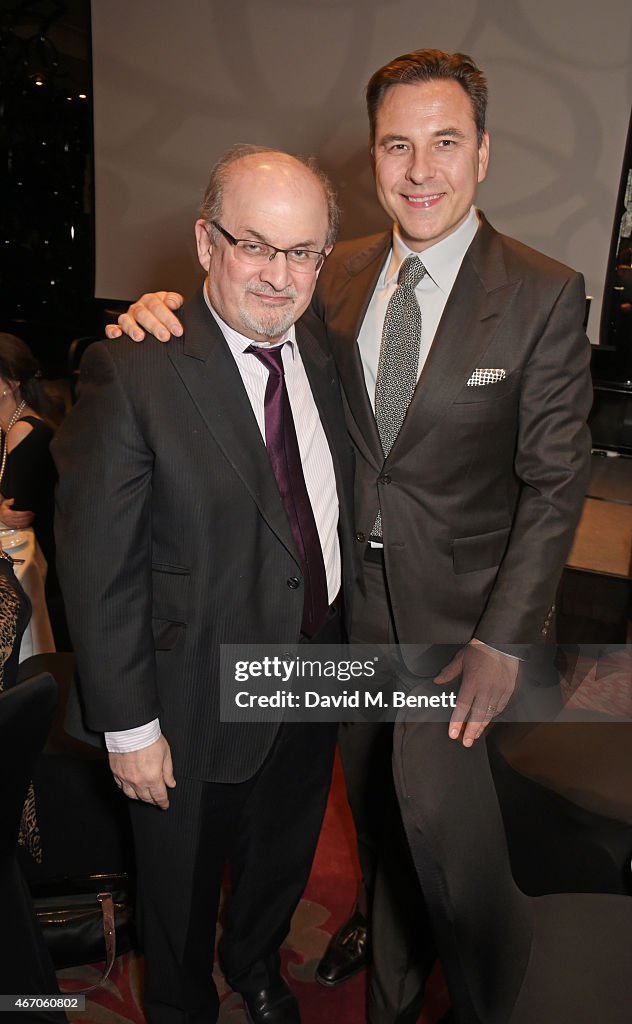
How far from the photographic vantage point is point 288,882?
1834 mm

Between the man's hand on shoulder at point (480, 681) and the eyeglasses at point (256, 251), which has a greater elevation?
the eyeglasses at point (256, 251)

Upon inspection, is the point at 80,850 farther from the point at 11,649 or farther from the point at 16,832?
the point at 16,832

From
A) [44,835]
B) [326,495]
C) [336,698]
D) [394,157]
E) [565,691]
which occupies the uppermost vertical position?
[394,157]

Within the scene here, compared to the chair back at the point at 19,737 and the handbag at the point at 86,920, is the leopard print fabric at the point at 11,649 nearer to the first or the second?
the handbag at the point at 86,920

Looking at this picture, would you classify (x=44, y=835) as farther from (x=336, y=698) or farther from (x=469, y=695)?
(x=469, y=695)

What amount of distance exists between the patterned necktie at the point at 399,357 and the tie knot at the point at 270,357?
24 centimetres

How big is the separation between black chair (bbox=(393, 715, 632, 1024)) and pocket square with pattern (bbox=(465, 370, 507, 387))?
66 cm

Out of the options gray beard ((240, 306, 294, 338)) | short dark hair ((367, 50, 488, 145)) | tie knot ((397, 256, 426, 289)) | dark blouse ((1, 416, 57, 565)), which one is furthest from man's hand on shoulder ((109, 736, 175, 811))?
dark blouse ((1, 416, 57, 565))

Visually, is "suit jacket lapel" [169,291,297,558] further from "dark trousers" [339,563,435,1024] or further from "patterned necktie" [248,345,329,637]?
"dark trousers" [339,563,435,1024]

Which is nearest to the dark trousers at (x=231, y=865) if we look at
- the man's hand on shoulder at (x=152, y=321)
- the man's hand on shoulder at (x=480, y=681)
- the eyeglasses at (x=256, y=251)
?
the man's hand on shoulder at (x=480, y=681)

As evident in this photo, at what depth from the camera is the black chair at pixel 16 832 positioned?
1.30m

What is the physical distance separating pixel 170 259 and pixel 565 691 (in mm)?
4033

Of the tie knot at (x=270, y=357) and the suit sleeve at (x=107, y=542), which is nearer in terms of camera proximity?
the suit sleeve at (x=107, y=542)

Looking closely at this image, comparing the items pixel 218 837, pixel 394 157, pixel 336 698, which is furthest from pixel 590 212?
pixel 218 837
